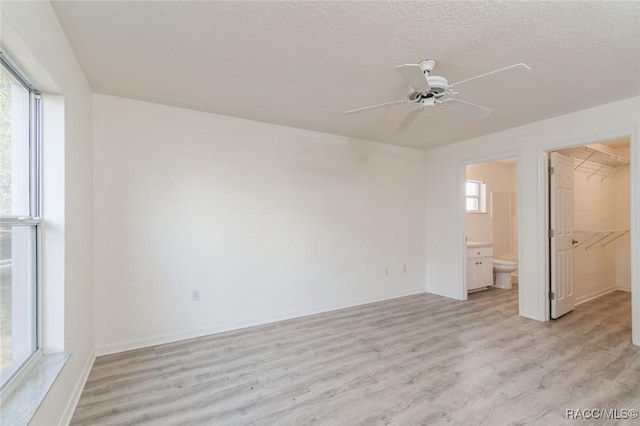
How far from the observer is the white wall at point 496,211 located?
6.02 meters

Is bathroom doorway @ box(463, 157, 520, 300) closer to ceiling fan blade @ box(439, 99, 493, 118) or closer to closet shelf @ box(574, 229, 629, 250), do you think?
closet shelf @ box(574, 229, 629, 250)

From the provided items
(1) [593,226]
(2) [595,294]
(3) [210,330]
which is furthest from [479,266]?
(3) [210,330]

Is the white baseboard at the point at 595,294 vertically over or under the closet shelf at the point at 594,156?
under

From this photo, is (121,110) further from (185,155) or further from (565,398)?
(565,398)

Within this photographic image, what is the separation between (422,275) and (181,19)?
477 centimetres

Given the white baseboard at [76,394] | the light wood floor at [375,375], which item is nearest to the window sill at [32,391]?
the white baseboard at [76,394]

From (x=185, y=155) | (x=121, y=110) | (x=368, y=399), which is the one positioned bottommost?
(x=368, y=399)

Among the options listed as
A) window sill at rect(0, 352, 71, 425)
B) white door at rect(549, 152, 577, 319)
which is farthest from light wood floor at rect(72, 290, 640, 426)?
window sill at rect(0, 352, 71, 425)

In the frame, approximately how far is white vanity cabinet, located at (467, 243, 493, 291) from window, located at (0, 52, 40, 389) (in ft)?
17.3

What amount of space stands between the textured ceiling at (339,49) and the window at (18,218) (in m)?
0.59

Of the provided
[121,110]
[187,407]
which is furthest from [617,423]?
[121,110]

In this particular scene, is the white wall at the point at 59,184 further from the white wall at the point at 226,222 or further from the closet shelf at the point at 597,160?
the closet shelf at the point at 597,160

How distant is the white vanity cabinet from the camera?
5094mm

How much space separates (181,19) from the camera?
1815 mm
